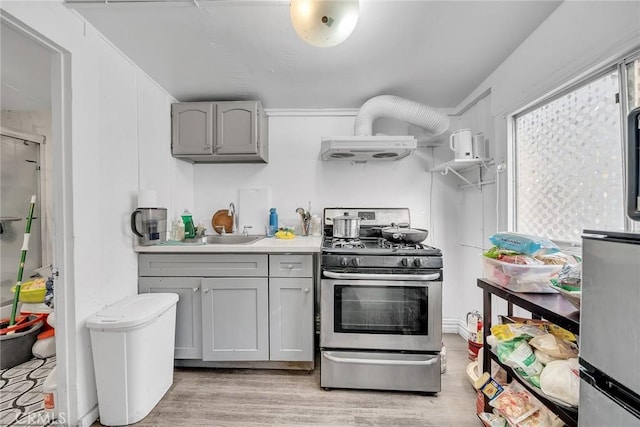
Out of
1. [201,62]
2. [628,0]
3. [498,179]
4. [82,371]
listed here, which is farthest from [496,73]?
[82,371]

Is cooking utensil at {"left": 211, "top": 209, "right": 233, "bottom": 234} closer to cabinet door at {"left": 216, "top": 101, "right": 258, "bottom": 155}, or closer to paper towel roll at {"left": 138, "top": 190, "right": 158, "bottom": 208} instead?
cabinet door at {"left": 216, "top": 101, "right": 258, "bottom": 155}

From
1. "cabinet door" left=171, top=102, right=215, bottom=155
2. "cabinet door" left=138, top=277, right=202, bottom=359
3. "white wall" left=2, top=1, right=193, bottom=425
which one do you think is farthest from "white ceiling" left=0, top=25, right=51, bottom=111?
"cabinet door" left=138, top=277, right=202, bottom=359

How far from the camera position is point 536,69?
A: 1543 mm

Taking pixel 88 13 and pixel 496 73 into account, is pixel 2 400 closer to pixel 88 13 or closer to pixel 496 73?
pixel 88 13

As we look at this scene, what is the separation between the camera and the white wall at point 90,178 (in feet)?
4.63

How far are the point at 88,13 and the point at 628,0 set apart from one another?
2501mm

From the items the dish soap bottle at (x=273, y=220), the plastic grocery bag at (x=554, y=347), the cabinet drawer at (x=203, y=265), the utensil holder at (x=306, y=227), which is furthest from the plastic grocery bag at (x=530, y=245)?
the dish soap bottle at (x=273, y=220)

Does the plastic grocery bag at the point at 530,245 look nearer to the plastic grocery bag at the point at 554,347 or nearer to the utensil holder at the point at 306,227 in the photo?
the plastic grocery bag at the point at 554,347

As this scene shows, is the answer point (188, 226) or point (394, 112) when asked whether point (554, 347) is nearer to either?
point (394, 112)

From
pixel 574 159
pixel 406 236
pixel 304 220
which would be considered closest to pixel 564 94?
pixel 574 159

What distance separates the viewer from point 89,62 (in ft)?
4.97

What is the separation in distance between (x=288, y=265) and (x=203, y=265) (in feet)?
2.10

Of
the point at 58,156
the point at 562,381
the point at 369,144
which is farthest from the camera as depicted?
the point at 369,144

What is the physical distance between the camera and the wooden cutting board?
8.96 ft
